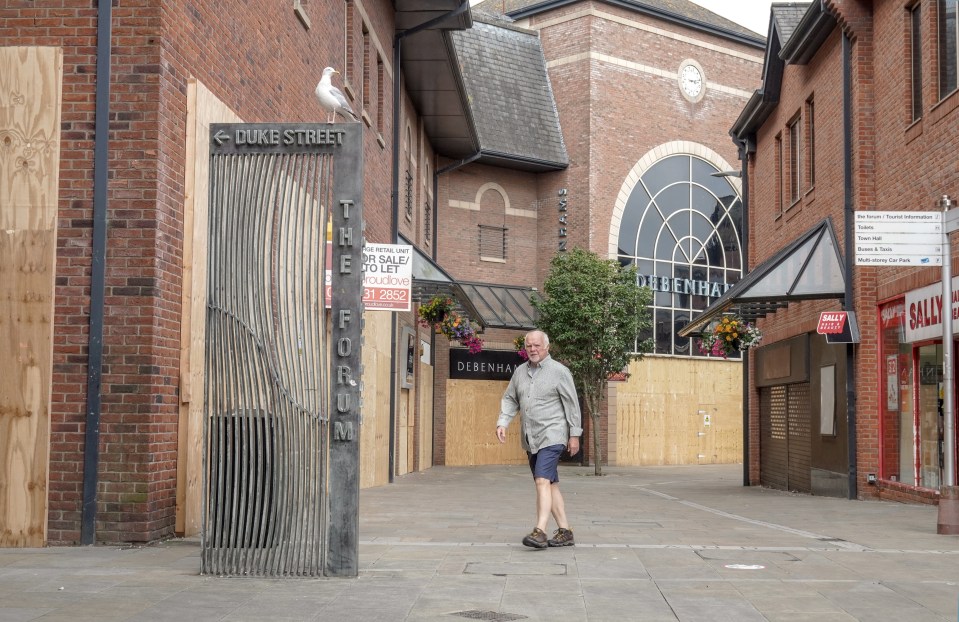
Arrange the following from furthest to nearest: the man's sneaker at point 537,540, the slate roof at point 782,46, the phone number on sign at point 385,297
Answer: the slate roof at point 782,46 < the phone number on sign at point 385,297 < the man's sneaker at point 537,540

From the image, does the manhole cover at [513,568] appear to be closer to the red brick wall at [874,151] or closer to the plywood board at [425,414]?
the red brick wall at [874,151]

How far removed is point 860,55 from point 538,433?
10285 mm

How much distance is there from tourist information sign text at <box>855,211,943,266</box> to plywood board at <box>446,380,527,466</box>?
2254 cm

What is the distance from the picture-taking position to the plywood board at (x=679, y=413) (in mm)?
36250

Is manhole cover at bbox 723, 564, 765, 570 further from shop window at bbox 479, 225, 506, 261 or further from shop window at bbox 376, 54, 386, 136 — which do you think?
shop window at bbox 479, 225, 506, 261

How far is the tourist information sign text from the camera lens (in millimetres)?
12344

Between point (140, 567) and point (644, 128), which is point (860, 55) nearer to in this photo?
point (140, 567)

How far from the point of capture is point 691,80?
38500mm

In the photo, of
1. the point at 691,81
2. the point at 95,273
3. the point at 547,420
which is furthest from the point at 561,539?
the point at 691,81

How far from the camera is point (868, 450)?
17156 millimetres

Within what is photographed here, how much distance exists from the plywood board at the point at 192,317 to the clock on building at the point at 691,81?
95.9 ft

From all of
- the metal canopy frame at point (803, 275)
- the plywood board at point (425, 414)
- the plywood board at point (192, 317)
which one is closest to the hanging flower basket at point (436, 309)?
the plywood board at point (425, 414)

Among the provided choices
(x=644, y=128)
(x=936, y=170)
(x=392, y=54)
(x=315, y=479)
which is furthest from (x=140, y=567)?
(x=644, y=128)

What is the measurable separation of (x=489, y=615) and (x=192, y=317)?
5.04 metres
